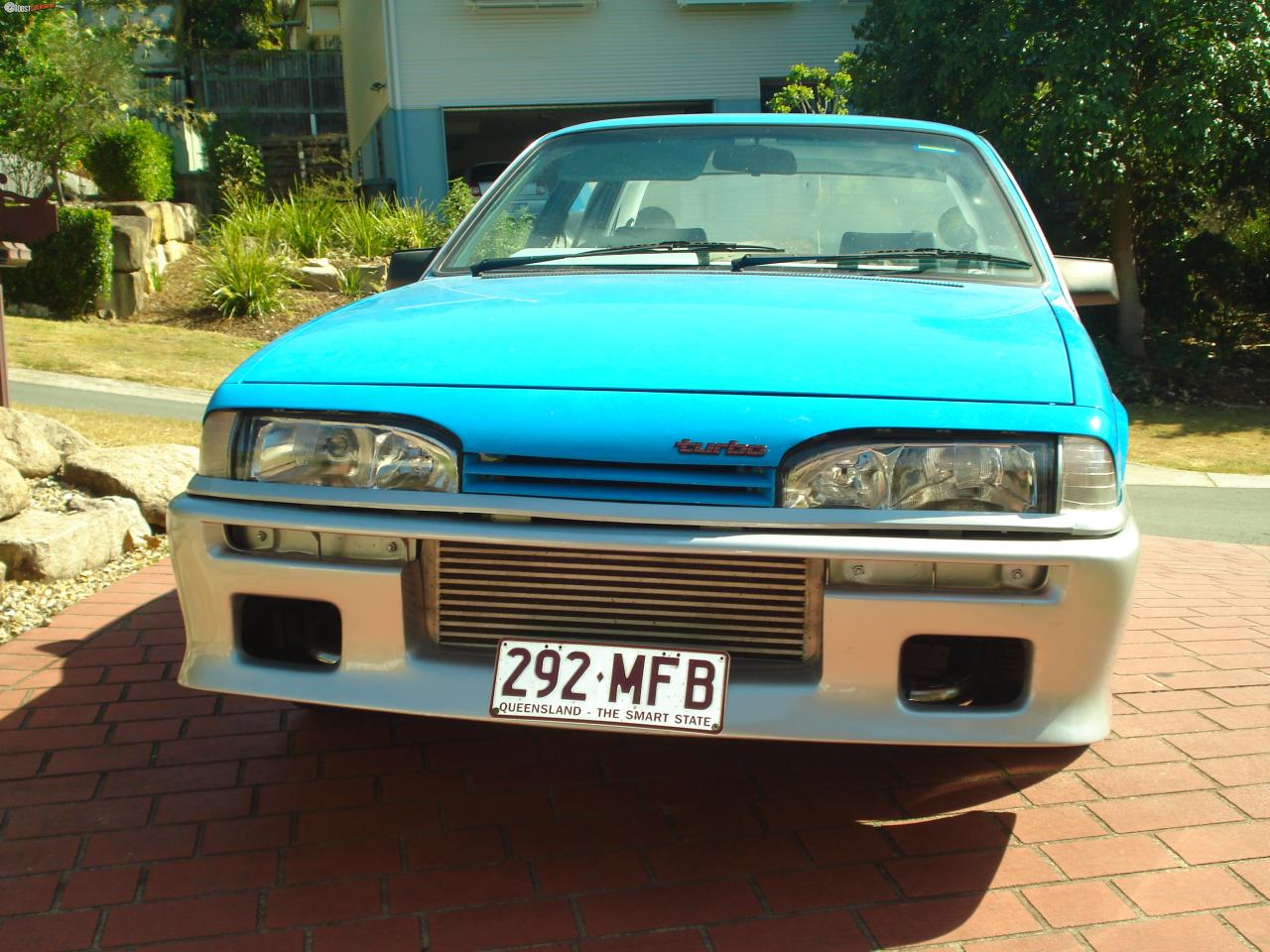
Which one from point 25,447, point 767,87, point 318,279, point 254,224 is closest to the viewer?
point 25,447

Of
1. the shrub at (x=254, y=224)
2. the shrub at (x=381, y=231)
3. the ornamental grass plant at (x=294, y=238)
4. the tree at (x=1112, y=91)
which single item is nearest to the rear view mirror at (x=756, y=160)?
the tree at (x=1112, y=91)

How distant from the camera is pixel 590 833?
287cm

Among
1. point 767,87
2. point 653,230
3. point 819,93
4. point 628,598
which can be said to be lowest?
point 628,598

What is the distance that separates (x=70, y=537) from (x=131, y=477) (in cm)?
79

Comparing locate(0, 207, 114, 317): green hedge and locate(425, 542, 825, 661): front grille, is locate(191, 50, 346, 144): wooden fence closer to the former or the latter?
locate(0, 207, 114, 317): green hedge

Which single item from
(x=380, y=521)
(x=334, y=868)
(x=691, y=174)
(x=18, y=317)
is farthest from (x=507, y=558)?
(x=18, y=317)

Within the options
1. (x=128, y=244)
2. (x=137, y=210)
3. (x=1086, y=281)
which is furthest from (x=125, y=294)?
(x=1086, y=281)

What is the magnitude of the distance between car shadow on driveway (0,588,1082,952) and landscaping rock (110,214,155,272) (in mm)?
11758

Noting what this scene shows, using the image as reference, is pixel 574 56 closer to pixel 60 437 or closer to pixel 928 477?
pixel 60 437

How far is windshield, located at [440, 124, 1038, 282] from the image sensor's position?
3.55 m

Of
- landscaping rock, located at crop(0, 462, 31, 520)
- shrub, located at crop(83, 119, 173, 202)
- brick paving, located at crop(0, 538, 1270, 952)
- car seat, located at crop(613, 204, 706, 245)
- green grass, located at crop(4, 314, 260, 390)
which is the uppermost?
shrub, located at crop(83, 119, 173, 202)

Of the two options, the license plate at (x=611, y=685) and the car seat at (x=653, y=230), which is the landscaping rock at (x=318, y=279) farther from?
the license plate at (x=611, y=685)

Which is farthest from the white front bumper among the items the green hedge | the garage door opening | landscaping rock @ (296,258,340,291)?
the garage door opening

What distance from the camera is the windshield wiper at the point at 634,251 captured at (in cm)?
356
